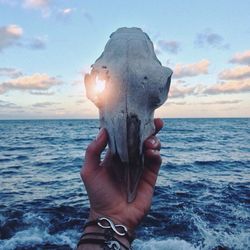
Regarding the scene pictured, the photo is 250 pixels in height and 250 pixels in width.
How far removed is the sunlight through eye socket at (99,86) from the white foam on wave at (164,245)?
7347mm

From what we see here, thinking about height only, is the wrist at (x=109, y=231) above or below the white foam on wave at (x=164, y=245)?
above

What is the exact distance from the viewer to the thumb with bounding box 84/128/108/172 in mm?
2582

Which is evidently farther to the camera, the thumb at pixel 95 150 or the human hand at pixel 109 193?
the human hand at pixel 109 193

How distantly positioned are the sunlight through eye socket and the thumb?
0.28 meters

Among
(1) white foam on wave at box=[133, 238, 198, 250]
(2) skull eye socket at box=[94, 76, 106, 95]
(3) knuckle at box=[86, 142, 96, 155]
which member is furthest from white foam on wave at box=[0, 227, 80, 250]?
(2) skull eye socket at box=[94, 76, 106, 95]

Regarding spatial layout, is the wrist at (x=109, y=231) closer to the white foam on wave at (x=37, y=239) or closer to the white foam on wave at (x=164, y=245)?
the white foam on wave at (x=164, y=245)

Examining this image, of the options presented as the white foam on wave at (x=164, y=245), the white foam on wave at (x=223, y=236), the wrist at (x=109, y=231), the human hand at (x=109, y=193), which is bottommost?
the white foam on wave at (x=223, y=236)

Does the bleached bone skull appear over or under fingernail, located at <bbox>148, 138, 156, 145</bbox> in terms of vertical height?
over

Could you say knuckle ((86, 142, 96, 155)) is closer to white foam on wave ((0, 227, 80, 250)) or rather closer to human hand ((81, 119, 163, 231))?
human hand ((81, 119, 163, 231))

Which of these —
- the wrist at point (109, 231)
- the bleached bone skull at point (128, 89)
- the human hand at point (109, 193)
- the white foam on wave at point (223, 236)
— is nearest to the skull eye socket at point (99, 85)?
the bleached bone skull at point (128, 89)

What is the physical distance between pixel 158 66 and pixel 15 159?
2724cm

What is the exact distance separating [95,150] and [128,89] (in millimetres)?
615

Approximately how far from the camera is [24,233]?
398 inches

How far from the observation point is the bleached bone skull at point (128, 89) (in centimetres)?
238
